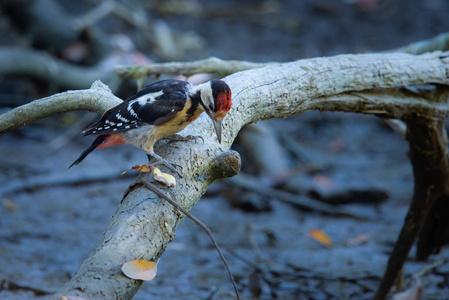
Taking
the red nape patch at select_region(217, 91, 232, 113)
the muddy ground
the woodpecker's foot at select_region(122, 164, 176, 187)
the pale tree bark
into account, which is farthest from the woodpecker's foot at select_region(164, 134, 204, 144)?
the muddy ground

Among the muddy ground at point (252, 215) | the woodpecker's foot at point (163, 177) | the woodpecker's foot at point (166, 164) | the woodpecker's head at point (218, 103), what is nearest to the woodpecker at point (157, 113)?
the woodpecker's head at point (218, 103)

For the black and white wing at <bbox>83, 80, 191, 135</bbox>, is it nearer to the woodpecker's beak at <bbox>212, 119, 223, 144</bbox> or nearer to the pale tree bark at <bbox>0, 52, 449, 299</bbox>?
the pale tree bark at <bbox>0, 52, 449, 299</bbox>

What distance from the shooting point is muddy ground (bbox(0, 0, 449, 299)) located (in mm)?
3711

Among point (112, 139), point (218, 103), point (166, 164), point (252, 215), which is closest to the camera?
point (166, 164)

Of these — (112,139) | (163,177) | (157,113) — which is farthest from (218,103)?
(112,139)

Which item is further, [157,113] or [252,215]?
[252,215]

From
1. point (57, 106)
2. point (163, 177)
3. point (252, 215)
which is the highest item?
point (57, 106)

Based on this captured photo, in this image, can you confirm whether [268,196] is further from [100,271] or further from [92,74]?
[100,271]

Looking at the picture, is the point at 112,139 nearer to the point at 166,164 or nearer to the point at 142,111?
the point at 142,111

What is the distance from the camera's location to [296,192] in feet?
17.6

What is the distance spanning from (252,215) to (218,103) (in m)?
3.05

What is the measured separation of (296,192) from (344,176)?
87 cm

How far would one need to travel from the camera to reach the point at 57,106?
2318 mm

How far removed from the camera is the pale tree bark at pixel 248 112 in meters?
1.63
